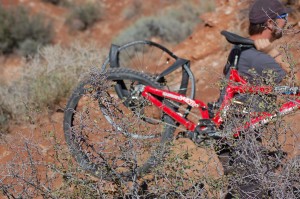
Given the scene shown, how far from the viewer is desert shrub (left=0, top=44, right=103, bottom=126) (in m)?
6.49

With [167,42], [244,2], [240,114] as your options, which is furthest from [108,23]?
[240,114]

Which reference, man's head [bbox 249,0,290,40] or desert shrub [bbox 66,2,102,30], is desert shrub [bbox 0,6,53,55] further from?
man's head [bbox 249,0,290,40]

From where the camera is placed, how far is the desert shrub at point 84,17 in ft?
50.8

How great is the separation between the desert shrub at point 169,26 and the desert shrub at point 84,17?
2608mm

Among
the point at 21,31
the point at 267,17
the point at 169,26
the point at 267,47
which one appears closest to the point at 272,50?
the point at 267,47

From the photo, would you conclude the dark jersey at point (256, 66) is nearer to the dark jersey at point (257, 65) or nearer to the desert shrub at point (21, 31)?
the dark jersey at point (257, 65)

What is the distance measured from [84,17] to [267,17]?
11753 mm

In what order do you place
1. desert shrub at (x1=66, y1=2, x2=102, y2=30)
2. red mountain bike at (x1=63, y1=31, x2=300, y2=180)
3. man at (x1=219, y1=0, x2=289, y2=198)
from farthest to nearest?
1. desert shrub at (x1=66, y1=2, x2=102, y2=30)
2. man at (x1=219, y1=0, x2=289, y2=198)
3. red mountain bike at (x1=63, y1=31, x2=300, y2=180)

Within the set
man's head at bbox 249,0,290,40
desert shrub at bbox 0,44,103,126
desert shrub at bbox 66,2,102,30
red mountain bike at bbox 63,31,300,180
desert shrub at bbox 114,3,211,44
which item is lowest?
desert shrub at bbox 66,2,102,30

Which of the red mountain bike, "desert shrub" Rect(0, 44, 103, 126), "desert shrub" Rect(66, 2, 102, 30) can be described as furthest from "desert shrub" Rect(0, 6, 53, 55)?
the red mountain bike

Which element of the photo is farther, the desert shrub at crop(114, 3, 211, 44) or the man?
the desert shrub at crop(114, 3, 211, 44)

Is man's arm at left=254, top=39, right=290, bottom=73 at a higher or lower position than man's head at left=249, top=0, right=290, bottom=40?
lower

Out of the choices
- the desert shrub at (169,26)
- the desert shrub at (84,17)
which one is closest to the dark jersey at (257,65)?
the desert shrub at (169,26)

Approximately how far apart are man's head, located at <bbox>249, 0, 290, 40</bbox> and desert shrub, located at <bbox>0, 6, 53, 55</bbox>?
1020 cm
